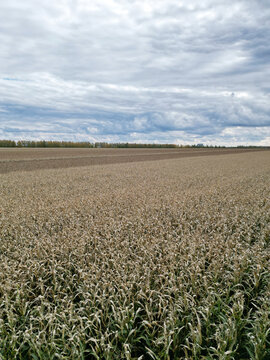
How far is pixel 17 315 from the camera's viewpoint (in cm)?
422

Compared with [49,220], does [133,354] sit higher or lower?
lower

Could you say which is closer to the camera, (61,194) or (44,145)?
(61,194)

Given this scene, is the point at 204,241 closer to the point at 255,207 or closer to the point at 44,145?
the point at 255,207

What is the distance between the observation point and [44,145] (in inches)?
4267

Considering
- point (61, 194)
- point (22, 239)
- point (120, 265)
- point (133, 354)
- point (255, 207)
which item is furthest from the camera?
point (61, 194)

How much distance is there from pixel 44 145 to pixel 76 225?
108 meters

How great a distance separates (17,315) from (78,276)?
156cm

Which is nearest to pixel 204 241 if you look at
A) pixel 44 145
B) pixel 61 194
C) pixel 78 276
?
pixel 78 276

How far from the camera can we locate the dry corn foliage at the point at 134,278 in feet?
12.1

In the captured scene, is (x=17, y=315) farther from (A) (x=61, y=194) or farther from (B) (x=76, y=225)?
(A) (x=61, y=194)

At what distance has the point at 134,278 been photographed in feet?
15.6

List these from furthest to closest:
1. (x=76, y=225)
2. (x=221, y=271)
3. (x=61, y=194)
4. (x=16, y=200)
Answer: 1. (x=61, y=194)
2. (x=16, y=200)
3. (x=76, y=225)
4. (x=221, y=271)

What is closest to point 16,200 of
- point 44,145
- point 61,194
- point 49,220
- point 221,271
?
point 61,194

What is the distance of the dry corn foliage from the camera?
12.1 ft
